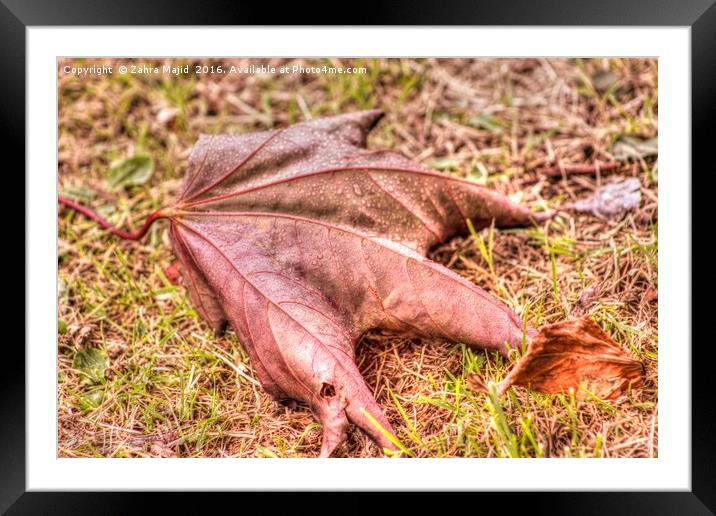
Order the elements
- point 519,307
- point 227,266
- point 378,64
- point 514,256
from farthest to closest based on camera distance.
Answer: point 378,64, point 514,256, point 519,307, point 227,266

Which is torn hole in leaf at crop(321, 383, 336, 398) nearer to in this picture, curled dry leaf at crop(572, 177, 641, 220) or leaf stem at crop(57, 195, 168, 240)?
leaf stem at crop(57, 195, 168, 240)

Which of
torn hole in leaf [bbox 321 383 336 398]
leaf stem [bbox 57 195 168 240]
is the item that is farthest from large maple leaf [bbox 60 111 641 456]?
leaf stem [bbox 57 195 168 240]

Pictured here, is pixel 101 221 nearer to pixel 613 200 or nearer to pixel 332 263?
pixel 332 263
